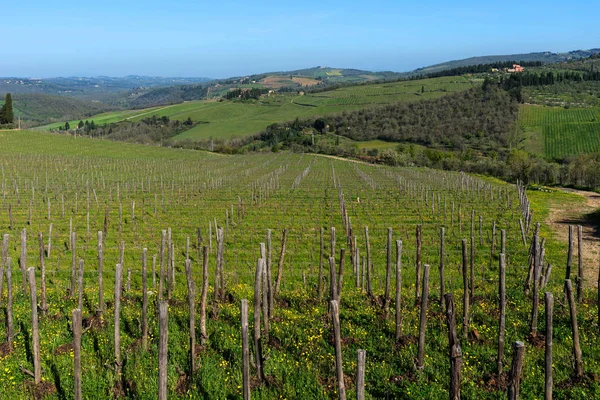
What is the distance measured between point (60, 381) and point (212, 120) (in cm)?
12979

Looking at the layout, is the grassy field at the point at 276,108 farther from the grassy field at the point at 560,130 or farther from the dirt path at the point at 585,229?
the dirt path at the point at 585,229

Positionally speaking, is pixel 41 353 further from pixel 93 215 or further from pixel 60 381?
pixel 93 215

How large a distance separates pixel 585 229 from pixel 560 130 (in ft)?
236

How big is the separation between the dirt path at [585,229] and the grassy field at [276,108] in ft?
288

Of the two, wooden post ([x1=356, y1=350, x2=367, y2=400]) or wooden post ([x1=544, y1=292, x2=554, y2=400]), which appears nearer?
wooden post ([x1=356, y1=350, x2=367, y2=400])

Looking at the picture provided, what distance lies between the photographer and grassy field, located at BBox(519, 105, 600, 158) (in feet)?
250

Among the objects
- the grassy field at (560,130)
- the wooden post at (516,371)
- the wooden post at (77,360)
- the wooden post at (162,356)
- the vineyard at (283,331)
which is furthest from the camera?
the grassy field at (560,130)

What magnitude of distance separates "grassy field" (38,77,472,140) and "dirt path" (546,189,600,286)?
87.7m

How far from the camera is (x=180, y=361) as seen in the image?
702 centimetres

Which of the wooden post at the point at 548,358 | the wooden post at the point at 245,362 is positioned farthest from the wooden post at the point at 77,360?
the wooden post at the point at 548,358

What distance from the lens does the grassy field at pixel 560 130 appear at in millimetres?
76188

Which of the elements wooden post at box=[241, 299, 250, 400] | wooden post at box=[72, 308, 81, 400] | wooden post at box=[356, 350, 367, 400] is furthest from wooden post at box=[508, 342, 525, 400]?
wooden post at box=[72, 308, 81, 400]

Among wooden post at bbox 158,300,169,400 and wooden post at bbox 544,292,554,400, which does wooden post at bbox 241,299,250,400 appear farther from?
wooden post at bbox 544,292,554,400

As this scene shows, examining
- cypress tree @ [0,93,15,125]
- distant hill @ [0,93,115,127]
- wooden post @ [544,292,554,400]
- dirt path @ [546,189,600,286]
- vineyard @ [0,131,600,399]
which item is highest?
distant hill @ [0,93,115,127]
